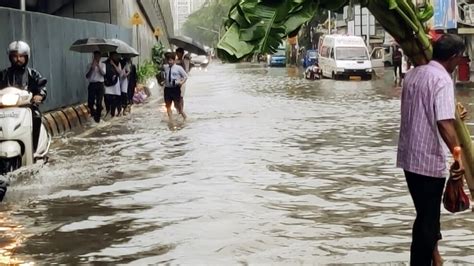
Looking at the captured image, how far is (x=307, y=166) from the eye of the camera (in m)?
12.0

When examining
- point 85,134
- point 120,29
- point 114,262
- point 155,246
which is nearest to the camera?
point 114,262

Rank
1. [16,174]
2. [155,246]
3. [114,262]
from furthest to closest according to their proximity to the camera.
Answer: [16,174] < [155,246] < [114,262]

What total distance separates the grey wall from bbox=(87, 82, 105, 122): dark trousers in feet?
2.05

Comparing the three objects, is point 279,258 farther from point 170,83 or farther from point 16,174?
point 170,83

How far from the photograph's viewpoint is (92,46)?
19188 mm

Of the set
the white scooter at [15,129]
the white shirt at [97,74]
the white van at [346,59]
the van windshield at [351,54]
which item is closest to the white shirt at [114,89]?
the white shirt at [97,74]

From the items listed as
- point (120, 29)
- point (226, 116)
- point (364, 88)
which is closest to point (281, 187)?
point (226, 116)

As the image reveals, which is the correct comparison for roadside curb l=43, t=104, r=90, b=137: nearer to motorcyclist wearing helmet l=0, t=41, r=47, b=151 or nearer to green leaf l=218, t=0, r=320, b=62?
motorcyclist wearing helmet l=0, t=41, r=47, b=151

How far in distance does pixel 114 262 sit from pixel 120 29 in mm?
21905

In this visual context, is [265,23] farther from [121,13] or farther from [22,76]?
[121,13]

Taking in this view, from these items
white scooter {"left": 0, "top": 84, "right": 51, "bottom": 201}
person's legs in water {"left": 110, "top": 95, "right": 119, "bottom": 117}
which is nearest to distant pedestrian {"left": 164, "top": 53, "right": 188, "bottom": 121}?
person's legs in water {"left": 110, "top": 95, "right": 119, "bottom": 117}

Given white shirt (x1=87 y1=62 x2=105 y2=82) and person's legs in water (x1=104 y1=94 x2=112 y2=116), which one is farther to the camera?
person's legs in water (x1=104 y1=94 x2=112 y2=116)

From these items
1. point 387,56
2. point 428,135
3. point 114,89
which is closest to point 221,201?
point 428,135

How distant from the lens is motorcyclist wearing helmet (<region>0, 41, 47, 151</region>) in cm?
1080
